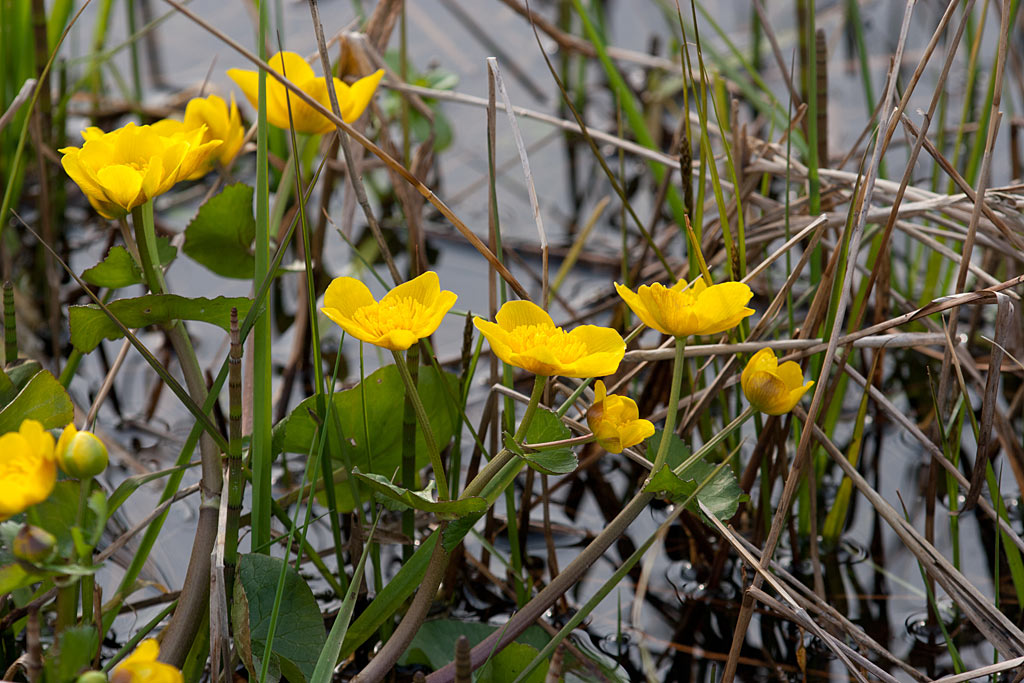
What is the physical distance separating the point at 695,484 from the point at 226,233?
0.65 metres

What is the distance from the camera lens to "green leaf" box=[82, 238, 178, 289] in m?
0.96

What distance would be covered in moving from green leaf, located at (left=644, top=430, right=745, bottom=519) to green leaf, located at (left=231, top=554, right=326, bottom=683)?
35 centimetres

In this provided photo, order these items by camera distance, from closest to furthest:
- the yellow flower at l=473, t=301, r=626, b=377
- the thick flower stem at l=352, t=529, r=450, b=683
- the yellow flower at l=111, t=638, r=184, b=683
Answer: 1. the yellow flower at l=111, t=638, r=184, b=683
2. the yellow flower at l=473, t=301, r=626, b=377
3. the thick flower stem at l=352, t=529, r=450, b=683

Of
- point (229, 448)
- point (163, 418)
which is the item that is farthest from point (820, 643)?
point (163, 418)

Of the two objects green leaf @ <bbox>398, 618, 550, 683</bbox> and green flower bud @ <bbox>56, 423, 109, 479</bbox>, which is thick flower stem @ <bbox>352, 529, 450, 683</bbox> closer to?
green leaf @ <bbox>398, 618, 550, 683</bbox>

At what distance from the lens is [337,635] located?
0.84 metres

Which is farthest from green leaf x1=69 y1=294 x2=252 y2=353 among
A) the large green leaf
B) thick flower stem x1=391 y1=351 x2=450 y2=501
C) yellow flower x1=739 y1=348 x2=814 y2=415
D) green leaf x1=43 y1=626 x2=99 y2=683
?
yellow flower x1=739 y1=348 x2=814 y2=415

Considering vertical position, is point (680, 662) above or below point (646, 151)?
below

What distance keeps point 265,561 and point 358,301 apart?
0.95ft

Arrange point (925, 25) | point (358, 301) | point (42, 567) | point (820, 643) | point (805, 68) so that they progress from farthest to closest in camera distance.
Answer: point (925, 25) < point (805, 68) < point (820, 643) < point (358, 301) < point (42, 567)

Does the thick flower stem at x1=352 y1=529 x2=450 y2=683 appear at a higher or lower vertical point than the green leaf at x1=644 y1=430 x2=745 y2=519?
lower

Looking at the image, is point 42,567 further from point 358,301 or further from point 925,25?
point 925,25

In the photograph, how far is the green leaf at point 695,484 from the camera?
2.58ft

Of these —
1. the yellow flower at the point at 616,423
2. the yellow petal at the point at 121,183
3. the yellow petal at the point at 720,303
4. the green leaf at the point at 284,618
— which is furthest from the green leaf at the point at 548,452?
the yellow petal at the point at 121,183
